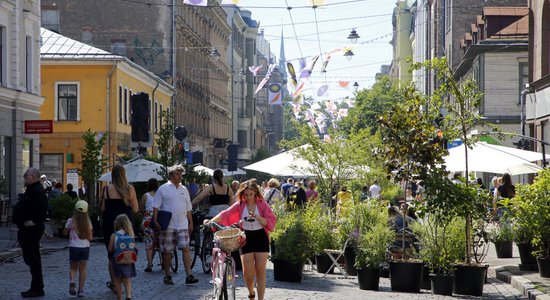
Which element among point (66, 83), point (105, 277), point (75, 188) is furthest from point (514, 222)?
point (66, 83)

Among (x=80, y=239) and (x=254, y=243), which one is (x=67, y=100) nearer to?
(x=80, y=239)

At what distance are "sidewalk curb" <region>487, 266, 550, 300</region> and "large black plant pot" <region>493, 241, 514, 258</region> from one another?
1.98 metres

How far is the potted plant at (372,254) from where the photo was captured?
51.5 feet

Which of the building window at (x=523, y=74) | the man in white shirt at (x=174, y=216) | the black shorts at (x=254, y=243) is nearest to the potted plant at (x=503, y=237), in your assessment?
the man in white shirt at (x=174, y=216)

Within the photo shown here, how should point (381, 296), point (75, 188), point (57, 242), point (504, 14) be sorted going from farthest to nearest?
point (504, 14)
point (75, 188)
point (57, 242)
point (381, 296)

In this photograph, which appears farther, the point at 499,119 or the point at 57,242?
the point at 499,119

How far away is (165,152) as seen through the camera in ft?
90.5

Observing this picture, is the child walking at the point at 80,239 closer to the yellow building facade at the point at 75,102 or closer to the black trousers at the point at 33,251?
the black trousers at the point at 33,251

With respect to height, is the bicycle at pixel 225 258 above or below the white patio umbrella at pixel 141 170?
below

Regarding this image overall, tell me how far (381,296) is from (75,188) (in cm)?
3169

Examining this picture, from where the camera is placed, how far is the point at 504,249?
21.6 m

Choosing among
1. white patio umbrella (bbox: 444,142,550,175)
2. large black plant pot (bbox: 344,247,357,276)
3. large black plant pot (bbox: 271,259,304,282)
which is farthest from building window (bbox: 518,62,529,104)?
large black plant pot (bbox: 271,259,304,282)

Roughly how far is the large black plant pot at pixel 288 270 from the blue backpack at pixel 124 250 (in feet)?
14.1

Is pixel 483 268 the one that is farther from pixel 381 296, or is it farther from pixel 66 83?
pixel 66 83
